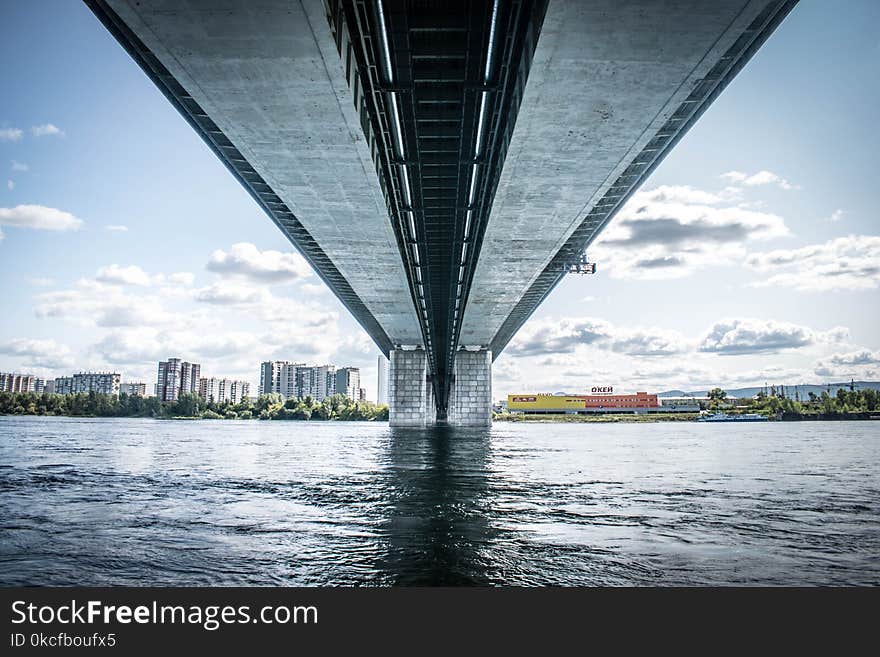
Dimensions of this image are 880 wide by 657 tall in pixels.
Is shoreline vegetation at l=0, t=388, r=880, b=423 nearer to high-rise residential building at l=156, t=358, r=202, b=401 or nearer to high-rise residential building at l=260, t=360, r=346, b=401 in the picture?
high-rise residential building at l=156, t=358, r=202, b=401

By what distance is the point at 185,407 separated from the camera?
12719 centimetres

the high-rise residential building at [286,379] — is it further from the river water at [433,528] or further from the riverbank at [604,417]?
the river water at [433,528]

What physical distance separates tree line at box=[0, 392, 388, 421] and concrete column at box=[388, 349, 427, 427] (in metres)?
61.7

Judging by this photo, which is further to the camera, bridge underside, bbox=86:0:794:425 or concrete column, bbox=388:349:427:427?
concrete column, bbox=388:349:427:427

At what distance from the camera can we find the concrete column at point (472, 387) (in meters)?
80.7

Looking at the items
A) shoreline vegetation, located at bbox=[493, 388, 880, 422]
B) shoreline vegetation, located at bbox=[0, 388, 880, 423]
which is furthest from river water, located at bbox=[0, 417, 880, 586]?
shoreline vegetation, located at bbox=[493, 388, 880, 422]

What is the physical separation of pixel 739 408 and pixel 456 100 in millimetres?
159937

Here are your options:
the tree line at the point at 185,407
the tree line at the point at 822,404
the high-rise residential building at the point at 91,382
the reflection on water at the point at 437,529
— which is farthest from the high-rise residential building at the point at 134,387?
the reflection on water at the point at 437,529

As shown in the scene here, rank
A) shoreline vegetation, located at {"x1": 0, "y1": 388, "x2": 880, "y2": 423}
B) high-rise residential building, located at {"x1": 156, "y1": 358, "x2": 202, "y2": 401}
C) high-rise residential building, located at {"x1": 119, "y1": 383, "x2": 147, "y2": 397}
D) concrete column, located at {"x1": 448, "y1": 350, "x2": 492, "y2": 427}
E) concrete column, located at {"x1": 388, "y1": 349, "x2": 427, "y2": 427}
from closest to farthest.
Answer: concrete column, located at {"x1": 388, "y1": 349, "x2": 427, "y2": 427} → concrete column, located at {"x1": 448, "y1": 350, "x2": 492, "y2": 427} → shoreline vegetation, located at {"x1": 0, "y1": 388, "x2": 880, "y2": 423} → high-rise residential building, located at {"x1": 156, "y1": 358, "x2": 202, "y2": 401} → high-rise residential building, located at {"x1": 119, "y1": 383, "x2": 147, "y2": 397}

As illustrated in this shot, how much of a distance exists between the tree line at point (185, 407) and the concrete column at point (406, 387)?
61.7m

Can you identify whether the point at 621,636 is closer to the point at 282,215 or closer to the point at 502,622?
the point at 502,622

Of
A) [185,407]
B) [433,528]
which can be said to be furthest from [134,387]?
[433,528]

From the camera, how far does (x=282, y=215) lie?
3247 centimetres

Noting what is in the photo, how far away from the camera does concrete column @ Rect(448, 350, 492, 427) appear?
265 ft
